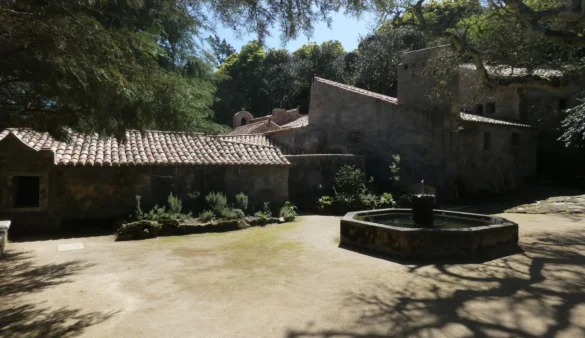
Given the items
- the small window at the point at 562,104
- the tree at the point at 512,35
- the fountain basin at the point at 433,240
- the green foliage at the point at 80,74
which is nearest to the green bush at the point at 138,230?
the fountain basin at the point at 433,240

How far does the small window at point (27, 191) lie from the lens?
1148cm

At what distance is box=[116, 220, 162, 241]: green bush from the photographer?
10281 mm

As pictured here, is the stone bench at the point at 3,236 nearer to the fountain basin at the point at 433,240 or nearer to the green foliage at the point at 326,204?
the fountain basin at the point at 433,240

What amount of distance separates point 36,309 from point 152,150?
9.02 meters

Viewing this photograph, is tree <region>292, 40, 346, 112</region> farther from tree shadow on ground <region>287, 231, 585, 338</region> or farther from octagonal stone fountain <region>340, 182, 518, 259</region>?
tree shadow on ground <region>287, 231, 585, 338</region>

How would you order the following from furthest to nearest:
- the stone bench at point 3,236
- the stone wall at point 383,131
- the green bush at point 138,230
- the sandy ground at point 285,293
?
1. the stone wall at point 383,131
2. the green bush at point 138,230
3. the stone bench at point 3,236
4. the sandy ground at point 285,293

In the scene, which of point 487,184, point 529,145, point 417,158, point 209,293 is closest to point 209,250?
point 209,293

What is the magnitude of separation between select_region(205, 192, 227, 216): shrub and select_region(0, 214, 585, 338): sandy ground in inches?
142

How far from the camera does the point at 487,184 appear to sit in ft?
59.9

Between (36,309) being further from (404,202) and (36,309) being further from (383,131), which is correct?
(383,131)

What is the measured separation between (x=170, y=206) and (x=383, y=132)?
395 inches

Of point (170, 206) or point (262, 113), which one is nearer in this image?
point (170, 206)

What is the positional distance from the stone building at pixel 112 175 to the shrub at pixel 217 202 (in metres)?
0.73

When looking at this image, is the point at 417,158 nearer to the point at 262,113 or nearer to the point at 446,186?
the point at 446,186
